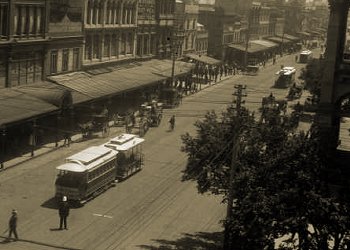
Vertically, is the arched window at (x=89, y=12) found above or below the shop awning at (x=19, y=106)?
above

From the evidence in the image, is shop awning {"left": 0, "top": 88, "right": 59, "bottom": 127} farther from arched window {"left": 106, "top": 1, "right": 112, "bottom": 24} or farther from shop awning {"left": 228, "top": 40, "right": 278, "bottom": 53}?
shop awning {"left": 228, "top": 40, "right": 278, "bottom": 53}

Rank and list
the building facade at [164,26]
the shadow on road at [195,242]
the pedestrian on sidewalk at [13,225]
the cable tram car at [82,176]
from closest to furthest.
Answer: the pedestrian on sidewalk at [13,225], the shadow on road at [195,242], the cable tram car at [82,176], the building facade at [164,26]

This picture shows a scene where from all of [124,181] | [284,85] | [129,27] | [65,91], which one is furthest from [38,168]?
[284,85]

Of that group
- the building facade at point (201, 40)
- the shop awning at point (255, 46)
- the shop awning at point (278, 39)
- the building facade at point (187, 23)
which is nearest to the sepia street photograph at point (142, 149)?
the building facade at point (187, 23)

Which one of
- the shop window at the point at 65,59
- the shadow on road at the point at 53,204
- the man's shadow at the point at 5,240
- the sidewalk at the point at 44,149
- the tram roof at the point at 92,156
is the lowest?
the shadow on road at the point at 53,204

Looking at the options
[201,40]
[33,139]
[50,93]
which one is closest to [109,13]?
[50,93]

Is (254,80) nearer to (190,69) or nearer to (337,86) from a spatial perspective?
(190,69)

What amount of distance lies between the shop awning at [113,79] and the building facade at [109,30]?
1.64 meters

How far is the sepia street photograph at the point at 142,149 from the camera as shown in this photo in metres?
22.1

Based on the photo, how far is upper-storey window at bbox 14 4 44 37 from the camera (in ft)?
141

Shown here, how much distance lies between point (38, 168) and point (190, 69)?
42.7m

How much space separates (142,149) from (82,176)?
14.2 metres

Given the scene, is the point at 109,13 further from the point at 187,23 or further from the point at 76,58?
the point at 187,23

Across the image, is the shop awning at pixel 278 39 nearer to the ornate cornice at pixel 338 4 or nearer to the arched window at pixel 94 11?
the arched window at pixel 94 11
